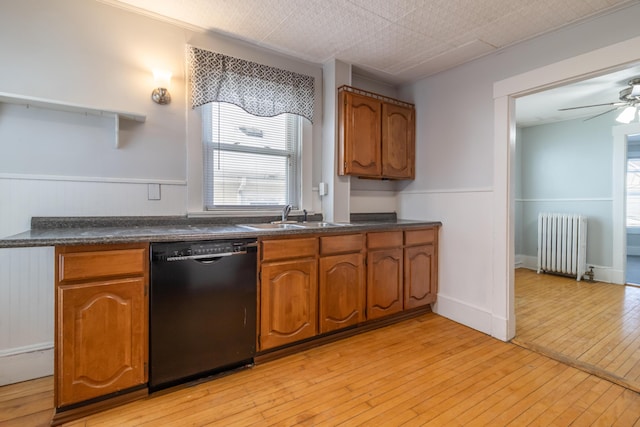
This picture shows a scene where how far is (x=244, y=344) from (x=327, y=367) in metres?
0.60

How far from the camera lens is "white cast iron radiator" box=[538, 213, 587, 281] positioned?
4434mm

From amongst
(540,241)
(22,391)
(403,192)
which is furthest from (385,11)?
(540,241)

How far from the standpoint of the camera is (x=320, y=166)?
312 cm

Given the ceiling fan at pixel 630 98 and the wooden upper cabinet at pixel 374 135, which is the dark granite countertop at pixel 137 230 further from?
the ceiling fan at pixel 630 98

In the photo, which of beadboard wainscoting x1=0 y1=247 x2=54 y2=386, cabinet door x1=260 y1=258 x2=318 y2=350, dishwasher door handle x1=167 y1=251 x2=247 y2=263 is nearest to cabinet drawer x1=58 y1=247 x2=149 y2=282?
dishwasher door handle x1=167 y1=251 x2=247 y2=263

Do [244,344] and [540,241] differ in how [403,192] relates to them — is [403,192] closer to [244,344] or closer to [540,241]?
[244,344]

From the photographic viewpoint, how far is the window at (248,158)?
2.59 metres

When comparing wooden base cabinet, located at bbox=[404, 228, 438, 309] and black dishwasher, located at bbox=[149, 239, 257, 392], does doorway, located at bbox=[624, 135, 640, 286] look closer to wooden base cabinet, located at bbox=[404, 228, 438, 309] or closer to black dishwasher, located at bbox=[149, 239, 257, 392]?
wooden base cabinet, located at bbox=[404, 228, 438, 309]

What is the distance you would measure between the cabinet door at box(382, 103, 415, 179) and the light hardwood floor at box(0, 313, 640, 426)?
1.80 metres

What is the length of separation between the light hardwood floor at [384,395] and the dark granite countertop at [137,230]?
0.93 m

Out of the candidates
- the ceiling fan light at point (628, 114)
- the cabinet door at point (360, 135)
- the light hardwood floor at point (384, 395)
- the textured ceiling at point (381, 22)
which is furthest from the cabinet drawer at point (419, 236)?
the ceiling fan light at point (628, 114)

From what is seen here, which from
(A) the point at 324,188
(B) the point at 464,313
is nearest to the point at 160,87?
(A) the point at 324,188

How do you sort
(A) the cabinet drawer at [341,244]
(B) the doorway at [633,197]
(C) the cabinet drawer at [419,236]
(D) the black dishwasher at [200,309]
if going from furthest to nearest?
1. (B) the doorway at [633,197]
2. (C) the cabinet drawer at [419,236]
3. (A) the cabinet drawer at [341,244]
4. (D) the black dishwasher at [200,309]

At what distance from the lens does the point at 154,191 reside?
231 centimetres
